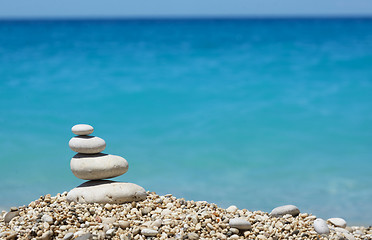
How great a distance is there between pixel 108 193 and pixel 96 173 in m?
0.33

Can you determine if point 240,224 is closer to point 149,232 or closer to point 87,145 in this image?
point 149,232

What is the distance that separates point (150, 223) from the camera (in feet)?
18.2

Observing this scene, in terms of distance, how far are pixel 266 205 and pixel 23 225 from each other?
466cm

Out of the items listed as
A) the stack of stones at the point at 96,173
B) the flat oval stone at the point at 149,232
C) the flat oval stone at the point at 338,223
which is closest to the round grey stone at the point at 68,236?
the flat oval stone at the point at 149,232

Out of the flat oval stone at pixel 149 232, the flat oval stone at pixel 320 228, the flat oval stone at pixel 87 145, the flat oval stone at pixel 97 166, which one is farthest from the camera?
the flat oval stone at pixel 87 145

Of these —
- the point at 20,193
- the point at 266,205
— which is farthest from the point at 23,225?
the point at 266,205

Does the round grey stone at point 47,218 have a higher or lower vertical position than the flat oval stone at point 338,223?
lower

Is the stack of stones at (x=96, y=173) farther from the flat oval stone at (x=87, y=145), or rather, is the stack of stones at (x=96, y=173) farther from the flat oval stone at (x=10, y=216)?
the flat oval stone at (x=10, y=216)

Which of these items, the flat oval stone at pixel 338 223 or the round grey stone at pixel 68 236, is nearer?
the round grey stone at pixel 68 236

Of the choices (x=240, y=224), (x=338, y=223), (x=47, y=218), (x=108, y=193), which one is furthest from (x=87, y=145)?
(x=338, y=223)

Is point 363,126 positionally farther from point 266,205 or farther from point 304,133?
point 266,205

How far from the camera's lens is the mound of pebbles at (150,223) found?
17.5 feet

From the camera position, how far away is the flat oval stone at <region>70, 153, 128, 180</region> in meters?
6.27

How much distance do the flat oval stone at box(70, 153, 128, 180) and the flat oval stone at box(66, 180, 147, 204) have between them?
0.13m
